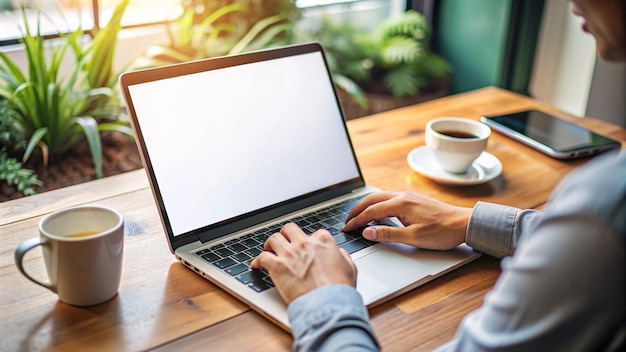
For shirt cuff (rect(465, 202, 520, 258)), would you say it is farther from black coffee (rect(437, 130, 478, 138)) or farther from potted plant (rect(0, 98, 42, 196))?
potted plant (rect(0, 98, 42, 196))

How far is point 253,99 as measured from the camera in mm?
1118

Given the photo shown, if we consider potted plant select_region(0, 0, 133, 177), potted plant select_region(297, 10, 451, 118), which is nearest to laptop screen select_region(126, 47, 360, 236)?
potted plant select_region(0, 0, 133, 177)

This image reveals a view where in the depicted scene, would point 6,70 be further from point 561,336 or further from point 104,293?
point 561,336

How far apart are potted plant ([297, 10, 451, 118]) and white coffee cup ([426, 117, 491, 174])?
1.11m

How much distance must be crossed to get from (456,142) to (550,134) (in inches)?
14.0

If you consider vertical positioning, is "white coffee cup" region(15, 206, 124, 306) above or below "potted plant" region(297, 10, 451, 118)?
above

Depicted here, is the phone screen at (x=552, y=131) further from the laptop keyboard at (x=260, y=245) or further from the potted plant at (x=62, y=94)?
the potted plant at (x=62, y=94)

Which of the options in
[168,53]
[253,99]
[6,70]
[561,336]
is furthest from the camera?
[168,53]

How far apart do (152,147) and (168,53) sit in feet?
3.90

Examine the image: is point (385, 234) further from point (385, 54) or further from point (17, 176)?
point (385, 54)

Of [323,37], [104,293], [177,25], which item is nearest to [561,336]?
[104,293]

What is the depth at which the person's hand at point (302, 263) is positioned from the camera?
0.83 meters

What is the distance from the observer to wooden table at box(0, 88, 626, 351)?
0.81 metres

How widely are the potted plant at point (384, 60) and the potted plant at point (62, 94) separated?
790 millimetres
